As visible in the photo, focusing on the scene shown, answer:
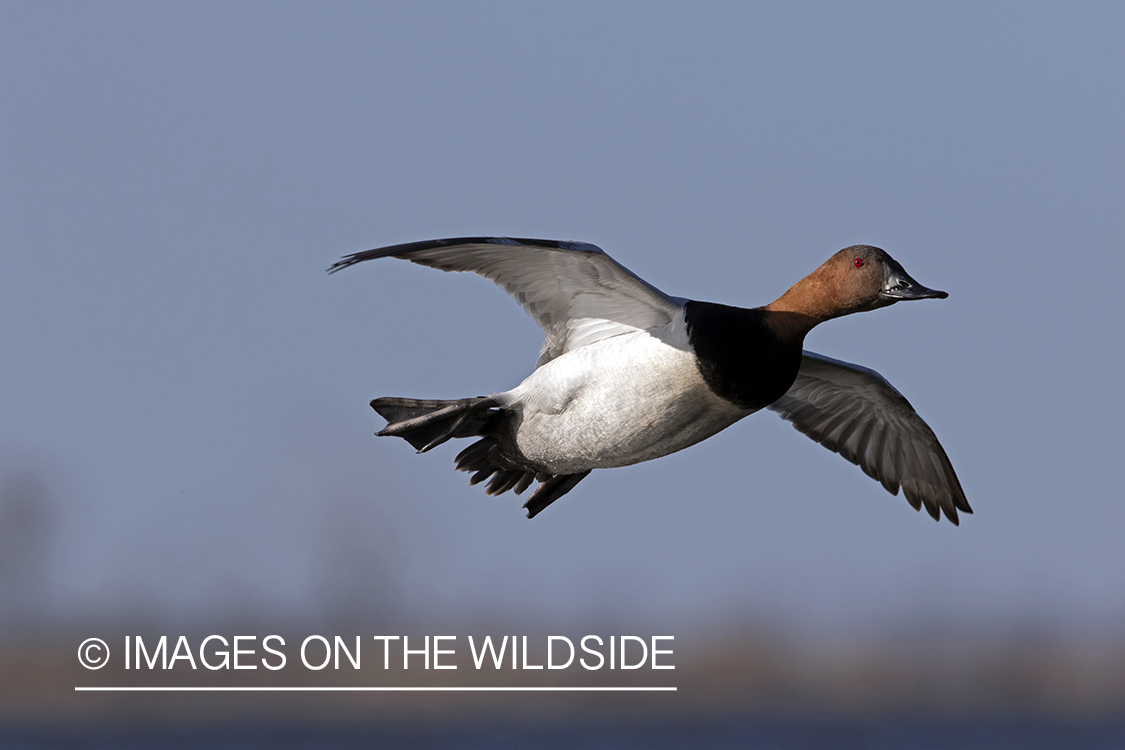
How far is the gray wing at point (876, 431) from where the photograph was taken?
9.30m

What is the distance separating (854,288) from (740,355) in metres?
0.83

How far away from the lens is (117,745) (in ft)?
126

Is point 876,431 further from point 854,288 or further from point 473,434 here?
point 473,434

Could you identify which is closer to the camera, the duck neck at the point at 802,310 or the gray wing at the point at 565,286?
the gray wing at the point at 565,286

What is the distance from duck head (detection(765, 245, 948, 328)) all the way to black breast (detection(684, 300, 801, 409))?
245 mm

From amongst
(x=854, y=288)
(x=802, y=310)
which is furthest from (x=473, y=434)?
(x=854, y=288)

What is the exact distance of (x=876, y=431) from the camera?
9.60 metres

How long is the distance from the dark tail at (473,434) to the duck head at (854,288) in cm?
197

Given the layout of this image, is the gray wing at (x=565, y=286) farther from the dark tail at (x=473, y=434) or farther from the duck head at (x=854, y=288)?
the duck head at (x=854, y=288)

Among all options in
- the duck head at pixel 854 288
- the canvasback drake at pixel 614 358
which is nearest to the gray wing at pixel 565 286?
the canvasback drake at pixel 614 358

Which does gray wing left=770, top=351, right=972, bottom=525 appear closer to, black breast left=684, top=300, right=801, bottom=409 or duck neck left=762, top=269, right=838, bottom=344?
duck neck left=762, top=269, right=838, bottom=344

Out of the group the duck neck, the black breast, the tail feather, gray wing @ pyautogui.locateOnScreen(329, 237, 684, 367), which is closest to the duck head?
the duck neck

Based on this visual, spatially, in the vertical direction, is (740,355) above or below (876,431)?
below

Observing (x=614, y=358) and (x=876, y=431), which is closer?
(x=614, y=358)
